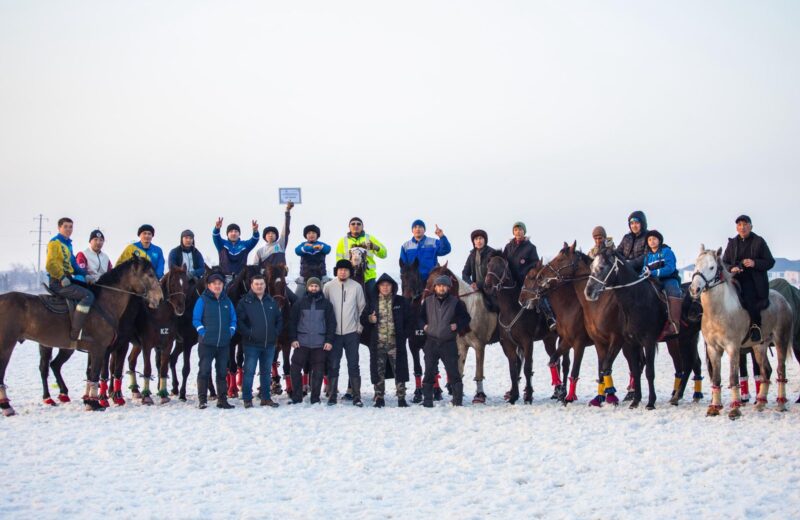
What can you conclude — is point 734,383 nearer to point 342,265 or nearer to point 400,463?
point 400,463

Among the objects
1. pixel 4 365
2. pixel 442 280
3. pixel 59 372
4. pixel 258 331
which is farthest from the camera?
pixel 59 372

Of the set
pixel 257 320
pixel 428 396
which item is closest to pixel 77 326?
pixel 257 320

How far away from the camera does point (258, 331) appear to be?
465 inches

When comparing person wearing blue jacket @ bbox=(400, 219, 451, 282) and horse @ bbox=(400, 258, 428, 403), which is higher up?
person wearing blue jacket @ bbox=(400, 219, 451, 282)

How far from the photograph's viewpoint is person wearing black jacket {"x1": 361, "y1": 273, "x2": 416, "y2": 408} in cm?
1214

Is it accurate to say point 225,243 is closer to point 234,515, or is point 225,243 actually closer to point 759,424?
point 234,515

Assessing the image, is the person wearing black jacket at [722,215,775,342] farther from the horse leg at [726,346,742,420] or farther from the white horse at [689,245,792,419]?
the horse leg at [726,346,742,420]

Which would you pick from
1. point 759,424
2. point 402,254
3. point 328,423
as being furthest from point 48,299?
point 759,424

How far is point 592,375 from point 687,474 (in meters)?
10.6

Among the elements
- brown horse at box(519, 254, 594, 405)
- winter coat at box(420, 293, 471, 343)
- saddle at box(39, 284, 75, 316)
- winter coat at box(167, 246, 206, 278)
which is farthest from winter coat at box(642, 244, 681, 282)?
saddle at box(39, 284, 75, 316)

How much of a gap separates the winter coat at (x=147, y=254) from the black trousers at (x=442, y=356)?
192 inches

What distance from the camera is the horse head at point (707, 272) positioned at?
1041 centimetres

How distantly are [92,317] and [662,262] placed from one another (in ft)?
28.9

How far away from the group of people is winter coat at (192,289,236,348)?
2 centimetres
